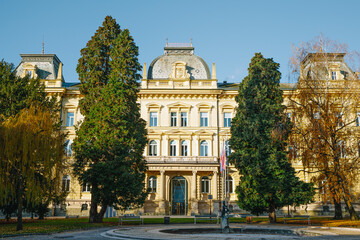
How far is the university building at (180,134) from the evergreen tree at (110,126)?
1350 cm

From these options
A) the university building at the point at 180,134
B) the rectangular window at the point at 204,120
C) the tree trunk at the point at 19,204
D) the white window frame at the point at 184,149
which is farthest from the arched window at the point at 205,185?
the tree trunk at the point at 19,204

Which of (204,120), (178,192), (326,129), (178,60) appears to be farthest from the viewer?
(178,60)

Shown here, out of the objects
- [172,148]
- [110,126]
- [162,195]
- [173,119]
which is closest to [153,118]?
[173,119]

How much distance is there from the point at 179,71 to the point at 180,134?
834 cm

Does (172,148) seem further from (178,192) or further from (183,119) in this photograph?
(178,192)

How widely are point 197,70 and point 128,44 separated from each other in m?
17.9

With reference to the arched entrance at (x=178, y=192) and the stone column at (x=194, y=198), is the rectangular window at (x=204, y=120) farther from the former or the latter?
the arched entrance at (x=178, y=192)

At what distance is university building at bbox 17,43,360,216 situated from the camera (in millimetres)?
40219

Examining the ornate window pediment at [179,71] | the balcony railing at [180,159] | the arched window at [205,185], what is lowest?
the arched window at [205,185]

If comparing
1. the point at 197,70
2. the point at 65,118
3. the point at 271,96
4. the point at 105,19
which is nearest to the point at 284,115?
the point at 271,96

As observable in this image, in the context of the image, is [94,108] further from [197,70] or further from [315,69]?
[197,70]

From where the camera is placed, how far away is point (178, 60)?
4606 centimetres

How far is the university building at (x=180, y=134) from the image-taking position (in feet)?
132

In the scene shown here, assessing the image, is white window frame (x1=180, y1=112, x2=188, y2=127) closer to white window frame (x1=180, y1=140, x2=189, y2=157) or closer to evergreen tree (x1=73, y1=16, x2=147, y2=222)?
white window frame (x1=180, y1=140, x2=189, y2=157)
